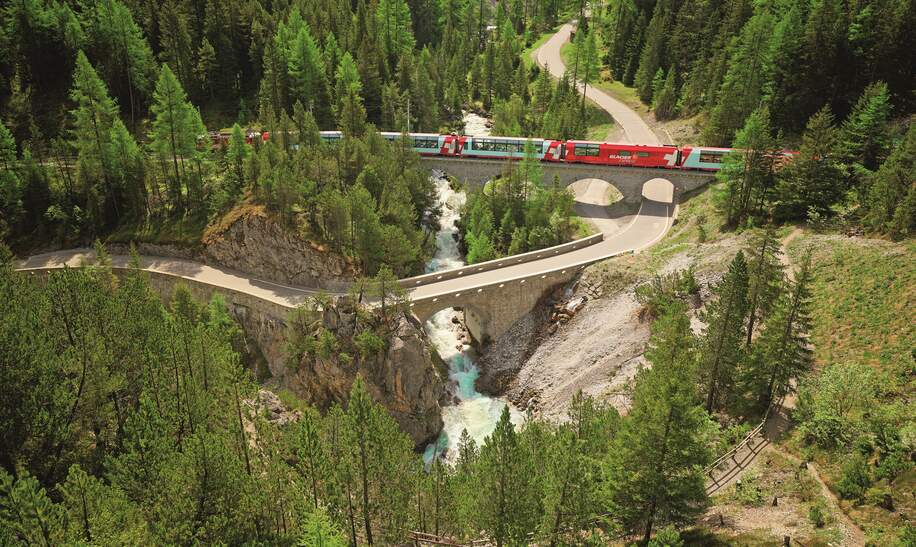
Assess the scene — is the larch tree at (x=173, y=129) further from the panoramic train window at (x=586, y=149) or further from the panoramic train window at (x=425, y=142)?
the panoramic train window at (x=586, y=149)

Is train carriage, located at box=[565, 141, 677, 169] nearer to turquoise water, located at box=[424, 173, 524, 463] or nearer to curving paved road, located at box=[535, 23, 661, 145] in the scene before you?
curving paved road, located at box=[535, 23, 661, 145]

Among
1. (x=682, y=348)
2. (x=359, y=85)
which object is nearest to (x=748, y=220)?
(x=682, y=348)

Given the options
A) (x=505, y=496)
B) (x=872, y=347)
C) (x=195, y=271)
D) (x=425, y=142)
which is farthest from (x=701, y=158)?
(x=195, y=271)

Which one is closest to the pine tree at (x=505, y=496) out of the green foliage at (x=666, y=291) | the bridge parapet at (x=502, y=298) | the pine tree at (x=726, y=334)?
the pine tree at (x=726, y=334)

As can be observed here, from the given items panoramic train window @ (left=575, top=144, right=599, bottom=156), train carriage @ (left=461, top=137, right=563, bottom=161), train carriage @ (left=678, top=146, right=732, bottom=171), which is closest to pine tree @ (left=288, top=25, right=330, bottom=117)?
train carriage @ (left=461, top=137, right=563, bottom=161)

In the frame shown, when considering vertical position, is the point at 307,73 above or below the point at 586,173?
above

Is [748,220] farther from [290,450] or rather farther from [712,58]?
[290,450]

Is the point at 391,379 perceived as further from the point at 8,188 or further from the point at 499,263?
the point at 8,188
